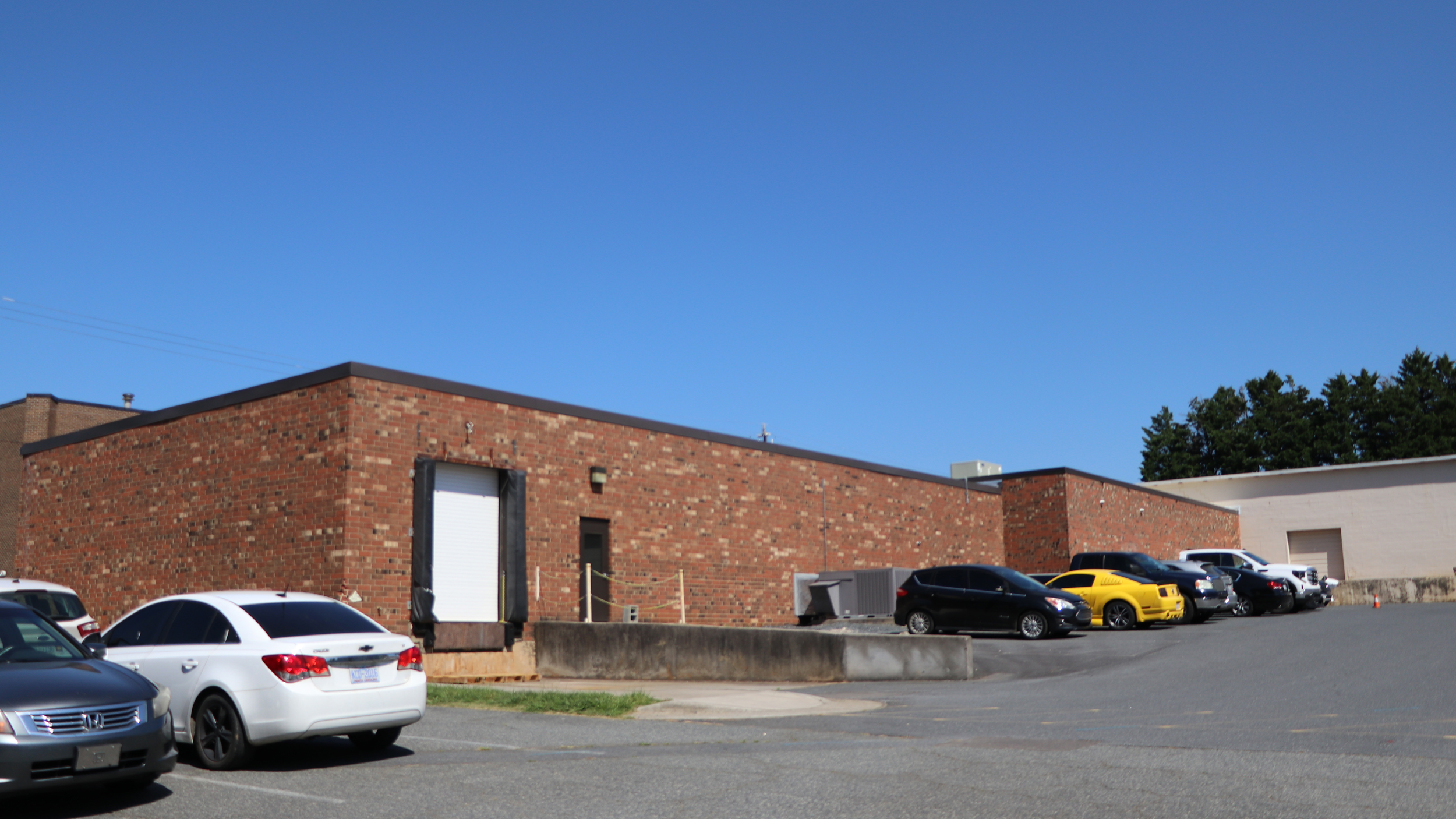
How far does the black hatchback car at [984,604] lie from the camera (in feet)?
78.8

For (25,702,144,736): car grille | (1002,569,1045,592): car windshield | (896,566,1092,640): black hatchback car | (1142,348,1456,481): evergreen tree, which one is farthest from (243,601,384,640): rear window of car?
(1142,348,1456,481): evergreen tree

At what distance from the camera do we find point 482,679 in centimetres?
2083

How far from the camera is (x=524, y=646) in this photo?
21766 mm

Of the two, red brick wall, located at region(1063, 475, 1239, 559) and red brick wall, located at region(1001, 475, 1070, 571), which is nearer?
red brick wall, located at region(1001, 475, 1070, 571)

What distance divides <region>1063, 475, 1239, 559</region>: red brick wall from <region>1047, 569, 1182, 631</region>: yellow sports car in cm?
708

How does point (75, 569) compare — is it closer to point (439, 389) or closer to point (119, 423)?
point (119, 423)

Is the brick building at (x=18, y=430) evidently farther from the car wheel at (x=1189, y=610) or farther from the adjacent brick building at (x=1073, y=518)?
the car wheel at (x=1189, y=610)

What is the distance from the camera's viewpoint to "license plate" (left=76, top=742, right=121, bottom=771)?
766 cm

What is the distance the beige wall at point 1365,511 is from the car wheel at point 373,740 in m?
46.7

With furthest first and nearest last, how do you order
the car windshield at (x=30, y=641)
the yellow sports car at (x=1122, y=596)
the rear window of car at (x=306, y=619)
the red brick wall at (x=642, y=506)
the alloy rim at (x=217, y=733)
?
the yellow sports car at (x=1122, y=596) < the red brick wall at (x=642, y=506) < the rear window of car at (x=306, y=619) < the alloy rim at (x=217, y=733) < the car windshield at (x=30, y=641)

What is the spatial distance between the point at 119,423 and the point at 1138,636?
68.6 ft

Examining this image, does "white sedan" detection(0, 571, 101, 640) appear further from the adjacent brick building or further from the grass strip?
the adjacent brick building

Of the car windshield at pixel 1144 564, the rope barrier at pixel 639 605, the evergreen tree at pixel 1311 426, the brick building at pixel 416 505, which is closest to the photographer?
the brick building at pixel 416 505

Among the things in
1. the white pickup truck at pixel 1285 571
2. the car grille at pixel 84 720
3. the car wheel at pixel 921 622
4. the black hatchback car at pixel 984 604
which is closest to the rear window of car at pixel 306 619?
the car grille at pixel 84 720
